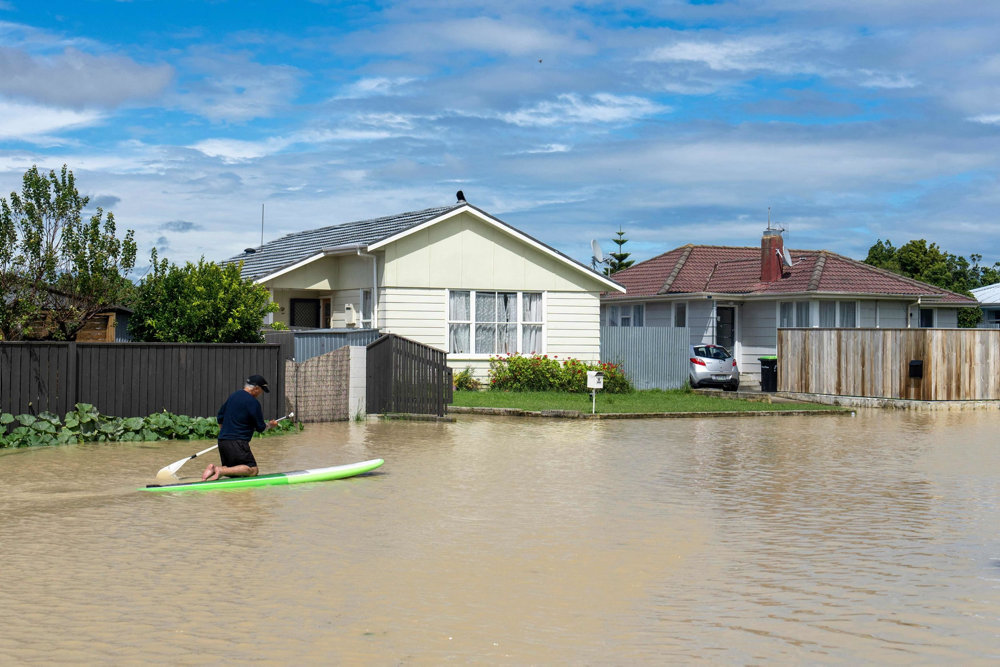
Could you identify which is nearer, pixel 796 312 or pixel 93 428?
pixel 93 428

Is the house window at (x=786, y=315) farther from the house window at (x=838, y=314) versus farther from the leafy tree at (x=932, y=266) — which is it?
the leafy tree at (x=932, y=266)

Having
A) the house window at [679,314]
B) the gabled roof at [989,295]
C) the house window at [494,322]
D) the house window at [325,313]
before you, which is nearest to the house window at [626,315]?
the house window at [679,314]

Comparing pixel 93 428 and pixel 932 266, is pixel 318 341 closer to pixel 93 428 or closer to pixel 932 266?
pixel 93 428

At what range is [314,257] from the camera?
32.0 m

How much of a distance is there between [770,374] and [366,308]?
1228 centimetres

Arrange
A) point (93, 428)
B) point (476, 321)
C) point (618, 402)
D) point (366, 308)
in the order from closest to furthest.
→ point (93, 428), point (618, 402), point (366, 308), point (476, 321)

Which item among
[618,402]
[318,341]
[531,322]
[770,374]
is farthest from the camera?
[770,374]

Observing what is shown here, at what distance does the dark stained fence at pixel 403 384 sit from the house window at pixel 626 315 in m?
19.1

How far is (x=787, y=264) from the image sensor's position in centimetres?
4044

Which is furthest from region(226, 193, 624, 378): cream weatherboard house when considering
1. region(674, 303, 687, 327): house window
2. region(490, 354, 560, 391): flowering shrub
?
region(674, 303, 687, 327): house window

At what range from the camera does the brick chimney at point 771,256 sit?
132 feet

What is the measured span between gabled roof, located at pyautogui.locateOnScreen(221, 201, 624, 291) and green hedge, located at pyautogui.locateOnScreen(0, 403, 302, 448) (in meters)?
A: 9.01

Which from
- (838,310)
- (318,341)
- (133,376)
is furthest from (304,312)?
(838,310)

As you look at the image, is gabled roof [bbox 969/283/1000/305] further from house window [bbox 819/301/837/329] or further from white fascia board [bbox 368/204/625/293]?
white fascia board [bbox 368/204/625/293]
